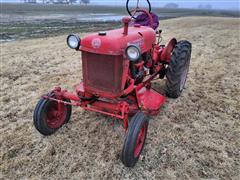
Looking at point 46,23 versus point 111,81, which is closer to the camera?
point 111,81

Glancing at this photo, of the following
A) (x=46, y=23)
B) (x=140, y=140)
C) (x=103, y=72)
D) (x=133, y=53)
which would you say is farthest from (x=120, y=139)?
(x=46, y=23)

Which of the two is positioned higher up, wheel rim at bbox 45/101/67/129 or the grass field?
wheel rim at bbox 45/101/67/129

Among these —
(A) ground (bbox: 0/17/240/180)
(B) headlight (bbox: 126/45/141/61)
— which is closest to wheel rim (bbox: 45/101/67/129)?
(A) ground (bbox: 0/17/240/180)

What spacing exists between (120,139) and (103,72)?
3.27 ft

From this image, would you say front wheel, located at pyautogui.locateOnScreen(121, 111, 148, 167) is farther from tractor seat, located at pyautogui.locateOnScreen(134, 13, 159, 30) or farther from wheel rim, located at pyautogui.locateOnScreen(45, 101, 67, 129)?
tractor seat, located at pyautogui.locateOnScreen(134, 13, 159, 30)

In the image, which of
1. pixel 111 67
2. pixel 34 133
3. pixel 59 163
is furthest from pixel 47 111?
pixel 111 67

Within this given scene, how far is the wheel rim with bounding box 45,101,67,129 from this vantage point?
3523mm

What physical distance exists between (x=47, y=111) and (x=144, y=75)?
146 cm

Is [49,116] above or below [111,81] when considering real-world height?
below

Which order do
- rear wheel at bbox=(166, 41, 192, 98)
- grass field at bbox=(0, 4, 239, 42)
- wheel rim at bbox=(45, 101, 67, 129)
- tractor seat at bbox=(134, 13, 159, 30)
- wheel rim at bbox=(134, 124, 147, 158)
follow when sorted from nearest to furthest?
wheel rim at bbox=(134, 124, 147, 158) → wheel rim at bbox=(45, 101, 67, 129) → rear wheel at bbox=(166, 41, 192, 98) → tractor seat at bbox=(134, 13, 159, 30) → grass field at bbox=(0, 4, 239, 42)

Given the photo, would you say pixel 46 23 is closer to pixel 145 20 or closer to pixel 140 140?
pixel 145 20

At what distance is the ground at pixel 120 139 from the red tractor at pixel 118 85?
28 cm

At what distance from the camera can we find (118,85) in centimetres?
304

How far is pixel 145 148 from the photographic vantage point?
3.29 meters
